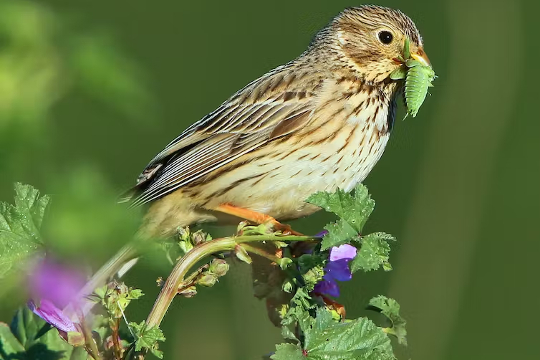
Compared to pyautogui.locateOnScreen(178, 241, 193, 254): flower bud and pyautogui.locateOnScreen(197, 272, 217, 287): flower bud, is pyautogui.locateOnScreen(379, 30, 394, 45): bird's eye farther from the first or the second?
pyautogui.locateOnScreen(197, 272, 217, 287): flower bud

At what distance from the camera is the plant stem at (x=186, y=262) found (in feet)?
7.16

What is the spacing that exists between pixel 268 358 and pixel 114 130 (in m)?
6.78

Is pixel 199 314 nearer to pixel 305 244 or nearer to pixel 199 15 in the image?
pixel 305 244

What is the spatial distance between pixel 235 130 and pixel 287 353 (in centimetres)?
266

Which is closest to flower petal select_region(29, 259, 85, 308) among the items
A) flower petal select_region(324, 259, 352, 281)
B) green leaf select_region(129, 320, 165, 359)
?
green leaf select_region(129, 320, 165, 359)

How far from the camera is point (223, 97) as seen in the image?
9.91 meters

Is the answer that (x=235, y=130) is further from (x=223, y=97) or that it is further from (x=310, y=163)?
(x=223, y=97)

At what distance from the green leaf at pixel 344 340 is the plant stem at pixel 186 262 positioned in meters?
0.22

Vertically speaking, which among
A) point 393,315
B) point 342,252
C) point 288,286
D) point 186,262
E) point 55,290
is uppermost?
point 55,290

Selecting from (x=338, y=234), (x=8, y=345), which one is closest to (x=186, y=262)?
(x=338, y=234)

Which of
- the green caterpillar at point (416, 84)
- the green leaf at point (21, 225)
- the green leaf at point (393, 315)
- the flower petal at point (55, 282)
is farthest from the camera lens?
the green caterpillar at point (416, 84)

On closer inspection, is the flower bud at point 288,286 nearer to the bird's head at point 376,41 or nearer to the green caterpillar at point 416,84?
the green caterpillar at point 416,84

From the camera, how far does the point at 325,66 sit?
514cm

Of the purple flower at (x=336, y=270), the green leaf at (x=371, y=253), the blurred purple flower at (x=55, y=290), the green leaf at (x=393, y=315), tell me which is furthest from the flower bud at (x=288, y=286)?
the blurred purple flower at (x=55, y=290)
